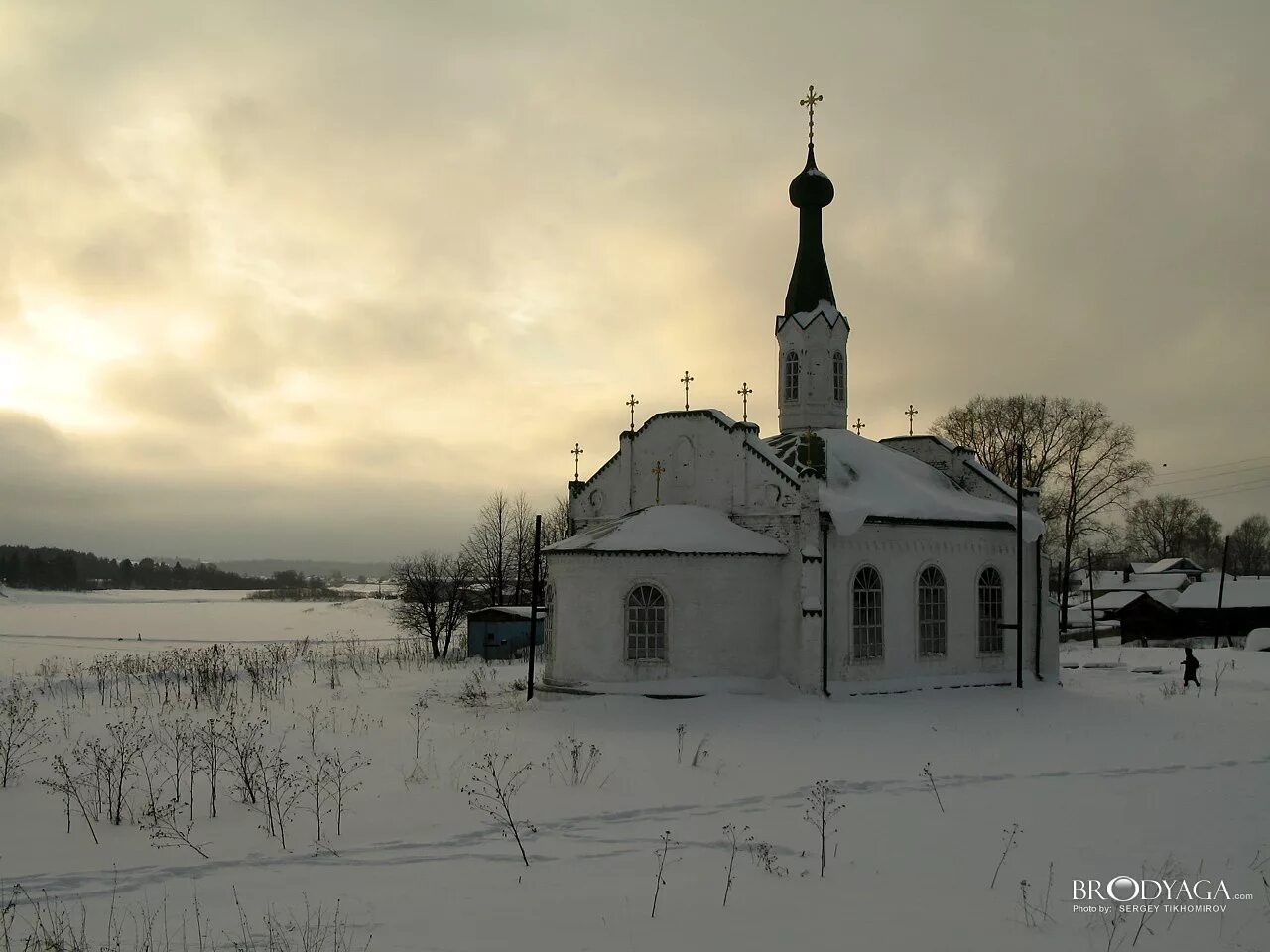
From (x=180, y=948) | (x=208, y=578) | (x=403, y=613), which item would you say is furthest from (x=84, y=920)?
(x=208, y=578)

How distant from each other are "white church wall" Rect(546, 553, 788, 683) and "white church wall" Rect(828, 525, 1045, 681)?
1866mm

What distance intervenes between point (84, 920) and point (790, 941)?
5725mm

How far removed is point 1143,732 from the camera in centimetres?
1719

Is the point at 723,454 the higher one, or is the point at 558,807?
the point at 723,454

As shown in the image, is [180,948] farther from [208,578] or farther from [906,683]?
[208,578]

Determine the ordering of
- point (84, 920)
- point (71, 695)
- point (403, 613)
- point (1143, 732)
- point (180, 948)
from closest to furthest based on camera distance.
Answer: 1. point (180, 948)
2. point (84, 920)
3. point (1143, 732)
4. point (71, 695)
5. point (403, 613)

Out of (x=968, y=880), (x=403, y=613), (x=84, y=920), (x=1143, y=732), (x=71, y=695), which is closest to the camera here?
(x=84, y=920)

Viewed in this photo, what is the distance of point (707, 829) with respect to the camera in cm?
1065

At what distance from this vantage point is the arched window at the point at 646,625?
20.0 meters

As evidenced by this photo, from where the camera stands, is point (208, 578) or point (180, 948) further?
point (208, 578)

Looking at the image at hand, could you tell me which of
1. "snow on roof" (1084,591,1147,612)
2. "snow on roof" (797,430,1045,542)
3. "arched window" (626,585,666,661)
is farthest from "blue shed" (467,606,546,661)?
"snow on roof" (1084,591,1147,612)

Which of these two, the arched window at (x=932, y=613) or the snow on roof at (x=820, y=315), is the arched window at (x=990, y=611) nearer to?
the arched window at (x=932, y=613)

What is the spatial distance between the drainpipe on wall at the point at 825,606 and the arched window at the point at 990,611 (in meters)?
5.26

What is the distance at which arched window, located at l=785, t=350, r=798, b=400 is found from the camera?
A: 26.8 metres
